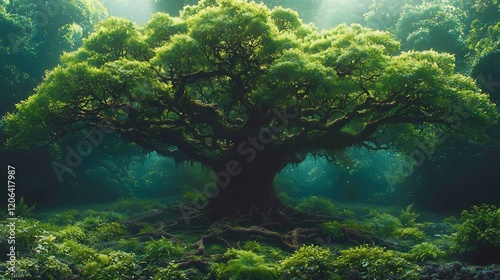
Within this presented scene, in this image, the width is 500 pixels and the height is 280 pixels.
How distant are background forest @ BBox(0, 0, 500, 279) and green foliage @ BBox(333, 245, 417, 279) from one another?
0.14ft

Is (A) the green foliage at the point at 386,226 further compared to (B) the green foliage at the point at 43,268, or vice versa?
(A) the green foliage at the point at 386,226

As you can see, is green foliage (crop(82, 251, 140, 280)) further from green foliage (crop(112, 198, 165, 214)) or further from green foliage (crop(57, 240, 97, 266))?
green foliage (crop(112, 198, 165, 214))

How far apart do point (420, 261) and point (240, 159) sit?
833cm

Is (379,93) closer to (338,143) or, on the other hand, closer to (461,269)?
(338,143)

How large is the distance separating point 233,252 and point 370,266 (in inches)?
156

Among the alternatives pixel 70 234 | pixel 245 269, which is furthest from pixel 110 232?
pixel 245 269

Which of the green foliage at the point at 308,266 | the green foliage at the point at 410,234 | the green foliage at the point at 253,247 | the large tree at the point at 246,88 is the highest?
the large tree at the point at 246,88

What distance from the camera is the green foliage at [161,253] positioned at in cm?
1186

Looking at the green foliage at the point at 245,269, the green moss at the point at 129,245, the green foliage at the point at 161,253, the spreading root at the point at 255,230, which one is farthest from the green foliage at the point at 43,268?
the green foliage at the point at 245,269

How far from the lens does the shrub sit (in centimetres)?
1135

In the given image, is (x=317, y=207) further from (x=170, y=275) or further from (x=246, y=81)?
(x=170, y=275)

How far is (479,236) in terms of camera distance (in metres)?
11.5

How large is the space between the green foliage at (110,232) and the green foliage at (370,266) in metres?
8.96

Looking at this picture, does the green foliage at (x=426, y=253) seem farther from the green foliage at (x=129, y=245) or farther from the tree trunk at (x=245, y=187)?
the green foliage at (x=129, y=245)
